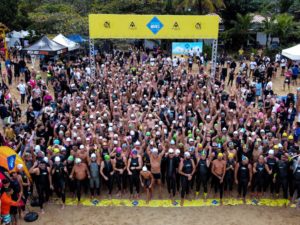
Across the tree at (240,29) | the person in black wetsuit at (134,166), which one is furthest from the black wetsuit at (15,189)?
the tree at (240,29)

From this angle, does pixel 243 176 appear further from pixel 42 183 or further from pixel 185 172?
pixel 42 183

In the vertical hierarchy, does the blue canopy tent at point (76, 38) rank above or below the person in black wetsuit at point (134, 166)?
above

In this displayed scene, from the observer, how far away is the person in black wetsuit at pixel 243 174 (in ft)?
29.1

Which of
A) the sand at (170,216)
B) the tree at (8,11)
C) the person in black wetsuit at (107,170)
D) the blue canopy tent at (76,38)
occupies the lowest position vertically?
the sand at (170,216)

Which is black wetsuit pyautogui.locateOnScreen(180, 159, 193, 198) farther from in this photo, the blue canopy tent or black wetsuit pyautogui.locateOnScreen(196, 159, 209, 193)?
the blue canopy tent

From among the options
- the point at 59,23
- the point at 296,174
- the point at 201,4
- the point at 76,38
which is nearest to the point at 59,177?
the point at 296,174

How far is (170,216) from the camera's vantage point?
8.67 metres

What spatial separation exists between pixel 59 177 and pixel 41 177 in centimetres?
43

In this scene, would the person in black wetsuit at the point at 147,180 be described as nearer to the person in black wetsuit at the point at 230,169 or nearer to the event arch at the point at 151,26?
the person in black wetsuit at the point at 230,169

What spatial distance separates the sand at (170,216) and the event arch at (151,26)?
10020 millimetres

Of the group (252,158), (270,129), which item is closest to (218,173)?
(252,158)

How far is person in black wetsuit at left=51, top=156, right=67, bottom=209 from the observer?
28.5 ft

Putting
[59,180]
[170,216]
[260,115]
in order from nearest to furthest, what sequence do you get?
[170,216] < [59,180] < [260,115]

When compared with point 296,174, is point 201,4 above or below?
above
